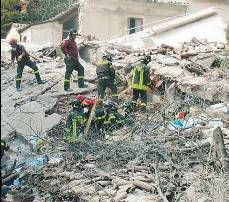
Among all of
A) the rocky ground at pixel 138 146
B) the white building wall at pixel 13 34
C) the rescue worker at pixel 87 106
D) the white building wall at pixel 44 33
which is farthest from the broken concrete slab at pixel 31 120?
the white building wall at pixel 13 34

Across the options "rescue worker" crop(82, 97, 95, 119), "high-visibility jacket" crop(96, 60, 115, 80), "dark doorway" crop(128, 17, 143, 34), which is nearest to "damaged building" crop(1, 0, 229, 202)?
"rescue worker" crop(82, 97, 95, 119)

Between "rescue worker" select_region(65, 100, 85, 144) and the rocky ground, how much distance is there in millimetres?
253

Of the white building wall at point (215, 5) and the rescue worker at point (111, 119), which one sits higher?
the white building wall at point (215, 5)

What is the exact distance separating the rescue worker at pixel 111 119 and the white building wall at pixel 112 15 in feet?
47.3

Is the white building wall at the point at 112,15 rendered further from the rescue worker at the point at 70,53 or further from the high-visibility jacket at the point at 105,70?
the high-visibility jacket at the point at 105,70

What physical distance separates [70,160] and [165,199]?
2.30 m

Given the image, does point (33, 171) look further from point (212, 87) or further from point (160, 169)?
point (212, 87)

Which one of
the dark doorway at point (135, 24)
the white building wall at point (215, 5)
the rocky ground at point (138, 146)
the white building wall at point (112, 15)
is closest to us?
the rocky ground at point (138, 146)

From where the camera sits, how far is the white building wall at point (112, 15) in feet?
81.3

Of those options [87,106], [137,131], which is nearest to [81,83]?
[87,106]

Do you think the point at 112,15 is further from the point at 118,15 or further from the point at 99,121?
the point at 99,121

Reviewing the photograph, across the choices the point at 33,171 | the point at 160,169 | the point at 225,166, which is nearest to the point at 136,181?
the point at 160,169

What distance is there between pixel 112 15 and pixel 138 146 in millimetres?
17018

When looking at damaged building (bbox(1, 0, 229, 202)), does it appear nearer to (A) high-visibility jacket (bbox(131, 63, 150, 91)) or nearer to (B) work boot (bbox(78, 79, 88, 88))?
(B) work boot (bbox(78, 79, 88, 88))
